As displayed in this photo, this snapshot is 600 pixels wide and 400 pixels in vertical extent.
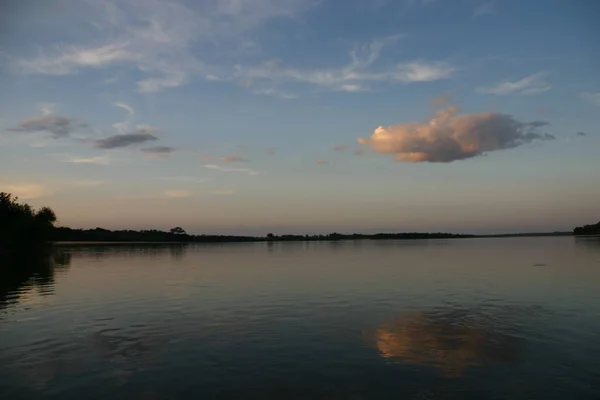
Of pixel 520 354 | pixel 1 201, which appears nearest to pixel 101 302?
pixel 520 354

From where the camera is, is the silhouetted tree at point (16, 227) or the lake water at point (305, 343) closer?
the lake water at point (305, 343)

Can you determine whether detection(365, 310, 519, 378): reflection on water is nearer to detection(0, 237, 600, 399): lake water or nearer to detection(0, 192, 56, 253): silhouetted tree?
detection(0, 237, 600, 399): lake water

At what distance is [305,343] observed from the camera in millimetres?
23938

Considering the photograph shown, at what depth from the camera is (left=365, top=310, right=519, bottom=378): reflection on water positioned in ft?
66.8

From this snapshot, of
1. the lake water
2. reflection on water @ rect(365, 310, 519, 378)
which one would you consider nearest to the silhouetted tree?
the lake water

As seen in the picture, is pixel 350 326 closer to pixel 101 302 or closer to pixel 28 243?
pixel 101 302

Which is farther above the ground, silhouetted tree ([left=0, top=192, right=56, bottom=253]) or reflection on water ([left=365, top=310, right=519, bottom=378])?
silhouetted tree ([left=0, top=192, right=56, bottom=253])

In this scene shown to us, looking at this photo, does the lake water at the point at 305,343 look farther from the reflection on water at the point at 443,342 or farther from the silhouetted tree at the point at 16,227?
the silhouetted tree at the point at 16,227

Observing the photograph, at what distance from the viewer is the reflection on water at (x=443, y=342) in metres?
20.4

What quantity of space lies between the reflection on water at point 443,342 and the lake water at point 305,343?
95 millimetres

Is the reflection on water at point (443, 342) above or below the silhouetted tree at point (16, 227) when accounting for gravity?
below

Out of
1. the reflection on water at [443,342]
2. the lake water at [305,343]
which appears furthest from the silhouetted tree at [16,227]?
the reflection on water at [443,342]

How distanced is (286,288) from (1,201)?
138m

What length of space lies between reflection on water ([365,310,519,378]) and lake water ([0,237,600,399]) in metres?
0.09
